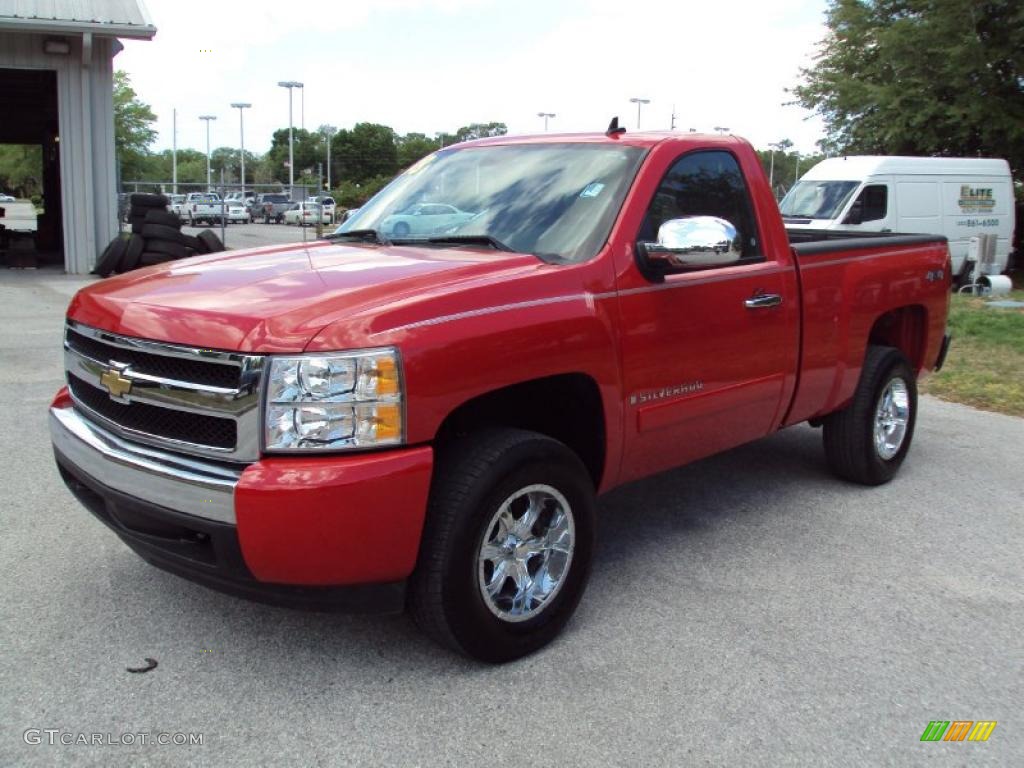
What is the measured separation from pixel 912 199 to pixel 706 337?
15420 millimetres

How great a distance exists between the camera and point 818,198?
1767cm

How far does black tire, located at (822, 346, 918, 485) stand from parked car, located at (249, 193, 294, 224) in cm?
5036

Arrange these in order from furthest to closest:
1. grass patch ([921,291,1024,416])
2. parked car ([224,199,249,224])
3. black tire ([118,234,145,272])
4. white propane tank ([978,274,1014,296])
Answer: parked car ([224,199,249,224]), white propane tank ([978,274,1014,296]), black tire ([118,234,145,272]), grass patch ([921,291,1024,416])

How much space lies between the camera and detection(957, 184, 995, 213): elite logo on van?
1841cm

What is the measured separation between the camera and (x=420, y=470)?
2.96m

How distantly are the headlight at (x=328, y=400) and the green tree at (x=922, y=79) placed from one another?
20.8 m

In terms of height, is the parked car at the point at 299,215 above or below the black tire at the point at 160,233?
above

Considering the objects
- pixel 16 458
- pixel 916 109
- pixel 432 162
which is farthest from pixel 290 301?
pixel 916 109

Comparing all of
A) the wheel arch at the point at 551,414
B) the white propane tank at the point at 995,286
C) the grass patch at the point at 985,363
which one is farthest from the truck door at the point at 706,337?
the white propane tank at the point at 995,286

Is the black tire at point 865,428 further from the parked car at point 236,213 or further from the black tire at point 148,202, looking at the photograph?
the parked car at point 236,213

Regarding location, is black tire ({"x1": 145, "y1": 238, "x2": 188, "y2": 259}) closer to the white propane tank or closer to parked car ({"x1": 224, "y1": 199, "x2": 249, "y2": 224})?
the white propane tank

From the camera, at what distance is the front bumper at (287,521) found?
282 cm

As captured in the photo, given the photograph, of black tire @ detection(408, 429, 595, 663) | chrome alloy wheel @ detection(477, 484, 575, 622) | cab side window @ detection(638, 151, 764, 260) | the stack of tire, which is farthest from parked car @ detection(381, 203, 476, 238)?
the stack of tire

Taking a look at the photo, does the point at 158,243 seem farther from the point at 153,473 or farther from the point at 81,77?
the point at 153,473
